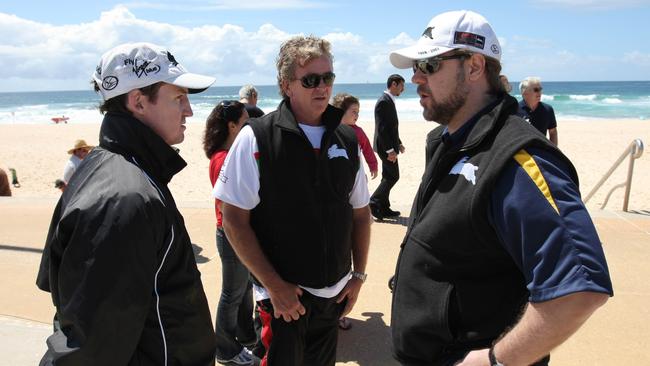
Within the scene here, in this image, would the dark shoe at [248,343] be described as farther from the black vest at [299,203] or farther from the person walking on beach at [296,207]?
the black vest at [299,203]

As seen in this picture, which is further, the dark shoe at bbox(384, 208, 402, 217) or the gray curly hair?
the dark shoe at bbox(384, 208, 402, 217)

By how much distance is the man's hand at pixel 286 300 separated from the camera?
2.65m

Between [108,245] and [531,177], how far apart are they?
128cm

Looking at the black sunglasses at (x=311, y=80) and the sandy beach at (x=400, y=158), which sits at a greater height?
the black sunglasses at (x=311, y=80)

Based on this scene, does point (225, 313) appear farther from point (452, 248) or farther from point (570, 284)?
point (570, 284)

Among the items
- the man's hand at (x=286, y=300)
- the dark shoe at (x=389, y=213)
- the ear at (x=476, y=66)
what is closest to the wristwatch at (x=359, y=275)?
the man's hand at (x=286, y=300)

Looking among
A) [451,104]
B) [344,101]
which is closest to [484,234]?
[451,104]

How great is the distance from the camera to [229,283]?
142 inches

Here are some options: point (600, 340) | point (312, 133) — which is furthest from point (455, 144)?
point (600, 340)

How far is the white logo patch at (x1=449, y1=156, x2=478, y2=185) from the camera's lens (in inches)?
67.5

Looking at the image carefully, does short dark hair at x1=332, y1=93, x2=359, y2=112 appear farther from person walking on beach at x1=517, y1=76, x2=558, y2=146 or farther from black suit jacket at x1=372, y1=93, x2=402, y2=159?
person walking on beach at x1=517, y1=76, x2=558, y2=146

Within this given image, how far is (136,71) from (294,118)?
95 centimetres

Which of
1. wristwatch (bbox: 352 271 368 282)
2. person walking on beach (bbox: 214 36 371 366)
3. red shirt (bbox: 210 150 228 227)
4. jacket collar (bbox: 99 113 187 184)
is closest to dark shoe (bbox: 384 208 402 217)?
red shirt (bbox: 210 150 228 227)

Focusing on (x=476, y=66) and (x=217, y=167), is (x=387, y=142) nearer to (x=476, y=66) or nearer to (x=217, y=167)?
(x=217, y=167)
